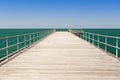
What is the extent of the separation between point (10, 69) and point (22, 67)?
550 mm

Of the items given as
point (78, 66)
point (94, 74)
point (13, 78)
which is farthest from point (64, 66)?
point (13, 78)

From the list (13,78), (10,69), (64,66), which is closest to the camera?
(13,78)

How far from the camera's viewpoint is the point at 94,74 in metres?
7.81

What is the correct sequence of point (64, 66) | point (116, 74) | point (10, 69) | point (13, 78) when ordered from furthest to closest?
point (64, 66), point (10, 69), point (116, 74), point (13, 78)

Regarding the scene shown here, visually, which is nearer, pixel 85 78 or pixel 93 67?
pixel 85 78

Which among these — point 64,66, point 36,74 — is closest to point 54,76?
point 36,74

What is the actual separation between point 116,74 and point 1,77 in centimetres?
352

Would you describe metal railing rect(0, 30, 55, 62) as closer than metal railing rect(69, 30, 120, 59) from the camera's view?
Yes

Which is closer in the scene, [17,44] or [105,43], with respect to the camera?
[17,44]

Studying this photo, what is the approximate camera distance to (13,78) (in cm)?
723

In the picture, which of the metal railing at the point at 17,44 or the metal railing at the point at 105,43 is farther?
the metal railing at the point at 105,43

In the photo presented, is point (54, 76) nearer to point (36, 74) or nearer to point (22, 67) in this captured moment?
point (36, 74)

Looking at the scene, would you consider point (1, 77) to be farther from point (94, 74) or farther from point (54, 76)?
point (94, 74)

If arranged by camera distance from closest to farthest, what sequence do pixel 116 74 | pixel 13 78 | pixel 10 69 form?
pixel 13 78
pixel 116 74
pixel 10 69
